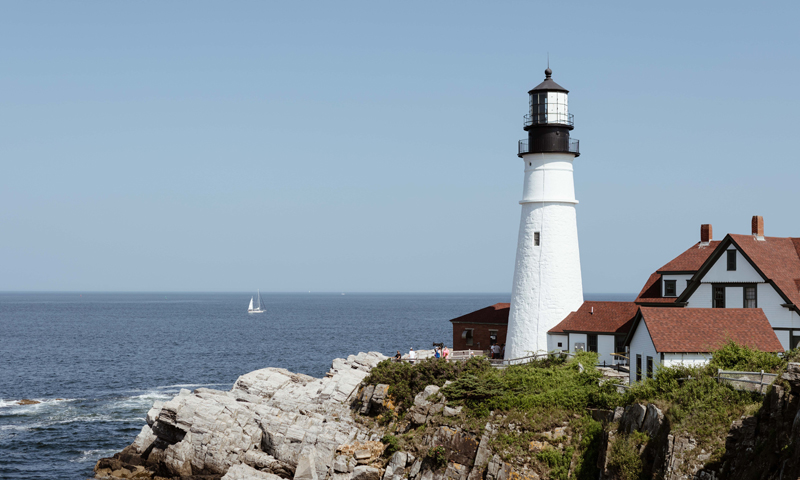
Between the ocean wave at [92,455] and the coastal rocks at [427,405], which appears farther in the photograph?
the ocean wave at [92,455]

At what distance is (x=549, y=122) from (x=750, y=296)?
13.5 metres

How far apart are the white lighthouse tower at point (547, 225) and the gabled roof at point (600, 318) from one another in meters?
0.73

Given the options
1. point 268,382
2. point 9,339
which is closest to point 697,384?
point 268,382

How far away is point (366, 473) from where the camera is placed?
28.5m

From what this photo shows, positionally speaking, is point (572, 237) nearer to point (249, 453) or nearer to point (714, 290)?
point (714, 290)

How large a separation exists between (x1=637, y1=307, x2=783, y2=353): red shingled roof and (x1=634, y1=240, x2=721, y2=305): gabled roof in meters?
9.37

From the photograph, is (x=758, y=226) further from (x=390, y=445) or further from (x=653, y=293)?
(x=390, y=445)

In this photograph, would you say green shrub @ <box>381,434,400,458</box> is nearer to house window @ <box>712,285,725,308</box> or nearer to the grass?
the grass

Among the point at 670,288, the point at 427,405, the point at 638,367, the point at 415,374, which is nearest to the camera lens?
the point at 427,405

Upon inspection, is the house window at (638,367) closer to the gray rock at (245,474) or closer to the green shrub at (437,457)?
the green shrub at (437,457)

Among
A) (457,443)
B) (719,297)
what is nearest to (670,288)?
(719,297)

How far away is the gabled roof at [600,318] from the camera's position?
38.1 meters

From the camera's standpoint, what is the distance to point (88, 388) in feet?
185

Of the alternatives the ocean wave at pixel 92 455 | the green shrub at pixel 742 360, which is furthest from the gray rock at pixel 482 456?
the ocean wave at pixel 92 455
